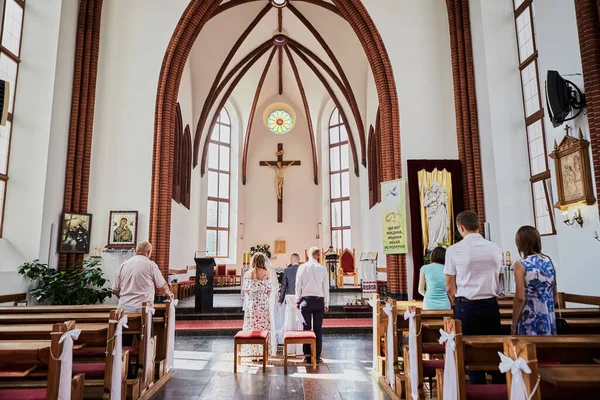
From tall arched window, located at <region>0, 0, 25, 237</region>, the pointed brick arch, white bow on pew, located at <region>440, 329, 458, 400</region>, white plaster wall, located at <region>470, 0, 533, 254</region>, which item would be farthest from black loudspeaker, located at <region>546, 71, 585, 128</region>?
tall arched window, located at <region>0, 0, 25, 237</region>

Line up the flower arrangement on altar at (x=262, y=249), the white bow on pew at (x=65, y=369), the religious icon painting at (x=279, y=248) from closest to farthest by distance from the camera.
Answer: the white bow on pew at (x=65, y=369) < the flower arrangement on altar at (x=262, y=249) < the religious icon painting at (x=279, y=248)

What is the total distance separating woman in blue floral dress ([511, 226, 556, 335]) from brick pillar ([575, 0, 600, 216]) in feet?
8.46

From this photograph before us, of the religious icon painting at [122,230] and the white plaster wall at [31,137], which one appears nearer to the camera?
the white plaster wall at [31,137]

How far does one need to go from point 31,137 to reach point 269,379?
21.3ft

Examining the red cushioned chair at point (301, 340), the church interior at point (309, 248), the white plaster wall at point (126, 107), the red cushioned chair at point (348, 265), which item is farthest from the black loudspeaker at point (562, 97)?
the red cushioned chair at point (348, 265)

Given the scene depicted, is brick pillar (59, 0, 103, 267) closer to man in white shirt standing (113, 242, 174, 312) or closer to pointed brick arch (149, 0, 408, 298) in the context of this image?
pointed brick arch (149, 0, 408, 298)

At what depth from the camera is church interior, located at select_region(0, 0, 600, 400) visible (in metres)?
3.82

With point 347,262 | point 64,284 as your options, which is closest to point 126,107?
point 64,284

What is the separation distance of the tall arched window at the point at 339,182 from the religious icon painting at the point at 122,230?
10147 millimetres

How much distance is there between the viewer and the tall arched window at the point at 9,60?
784cm

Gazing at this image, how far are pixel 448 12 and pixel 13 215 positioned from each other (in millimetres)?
9836

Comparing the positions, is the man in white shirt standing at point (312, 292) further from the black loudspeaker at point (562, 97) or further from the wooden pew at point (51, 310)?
the black loudspeaker at point (562, 97)

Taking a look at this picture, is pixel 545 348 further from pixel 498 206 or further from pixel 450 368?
pixel 498 206

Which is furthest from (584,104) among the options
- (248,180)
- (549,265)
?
(248,180)
